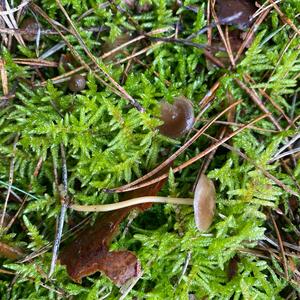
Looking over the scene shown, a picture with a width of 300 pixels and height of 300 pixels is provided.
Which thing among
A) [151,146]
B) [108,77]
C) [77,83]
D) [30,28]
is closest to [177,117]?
[151,146]

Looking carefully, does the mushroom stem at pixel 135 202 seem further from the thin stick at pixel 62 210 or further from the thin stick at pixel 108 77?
the thin stick at pixel 108 77

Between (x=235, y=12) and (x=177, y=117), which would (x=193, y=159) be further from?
(x=235, y=12)

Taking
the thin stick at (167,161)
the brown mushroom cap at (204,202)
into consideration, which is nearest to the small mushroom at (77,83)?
the thin stick at (167,161)

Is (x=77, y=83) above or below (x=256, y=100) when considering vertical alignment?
above

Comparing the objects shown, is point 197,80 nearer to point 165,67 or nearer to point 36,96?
point 165,67

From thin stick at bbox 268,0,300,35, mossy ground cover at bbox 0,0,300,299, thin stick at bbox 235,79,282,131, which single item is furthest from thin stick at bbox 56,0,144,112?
thin stick at bbox 268,0,300,35

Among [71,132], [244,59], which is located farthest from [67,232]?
[244,59]

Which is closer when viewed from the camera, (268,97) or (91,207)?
(91,207)
